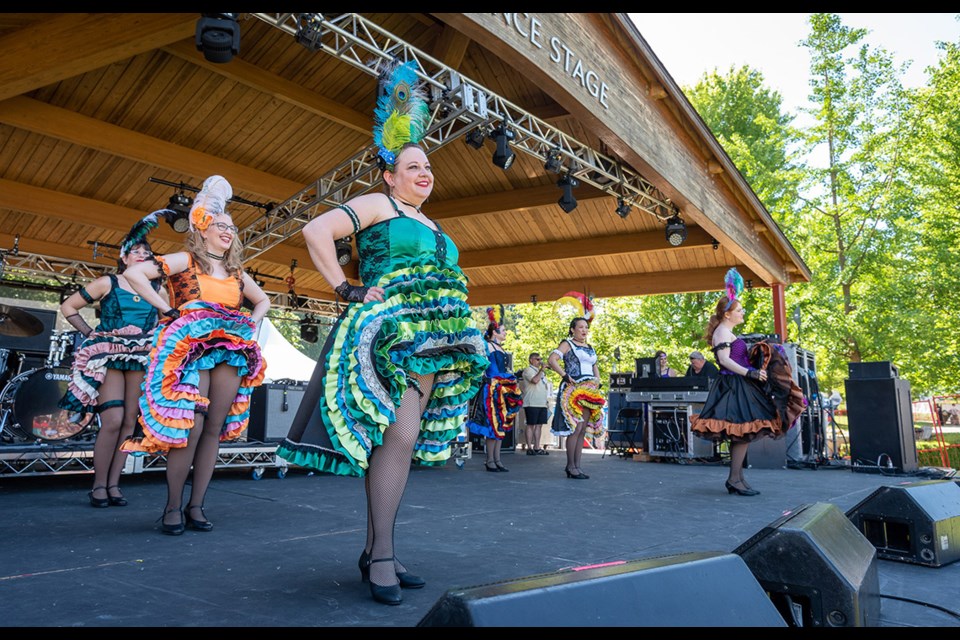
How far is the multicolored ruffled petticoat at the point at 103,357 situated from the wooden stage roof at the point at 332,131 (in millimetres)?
2425

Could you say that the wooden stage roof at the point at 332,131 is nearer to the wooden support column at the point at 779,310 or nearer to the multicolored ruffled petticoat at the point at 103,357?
the wooden support column at the point at 779,310

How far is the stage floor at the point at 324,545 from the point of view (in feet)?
6.05

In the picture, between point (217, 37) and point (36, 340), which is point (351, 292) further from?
point (36, 340)

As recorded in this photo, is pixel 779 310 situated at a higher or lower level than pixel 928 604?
higher

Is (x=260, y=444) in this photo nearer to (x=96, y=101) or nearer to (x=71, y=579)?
(x=71, y=579)

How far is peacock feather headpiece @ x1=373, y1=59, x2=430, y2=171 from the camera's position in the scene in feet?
8.00

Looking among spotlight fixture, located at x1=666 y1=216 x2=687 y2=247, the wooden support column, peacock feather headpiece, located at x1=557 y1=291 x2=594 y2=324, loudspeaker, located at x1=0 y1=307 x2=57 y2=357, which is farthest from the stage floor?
the wooden support column

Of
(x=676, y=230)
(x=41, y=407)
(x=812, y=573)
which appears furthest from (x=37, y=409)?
(x=676, y=230)

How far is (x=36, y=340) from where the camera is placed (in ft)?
20.9

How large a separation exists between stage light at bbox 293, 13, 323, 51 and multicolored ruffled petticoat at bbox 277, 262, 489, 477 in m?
4.11

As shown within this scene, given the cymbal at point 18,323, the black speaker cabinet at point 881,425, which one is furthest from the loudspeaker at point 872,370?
the cymbal at point 18,323

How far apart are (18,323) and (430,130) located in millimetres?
4579

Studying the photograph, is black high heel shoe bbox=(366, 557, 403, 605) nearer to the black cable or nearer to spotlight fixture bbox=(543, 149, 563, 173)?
the black cable

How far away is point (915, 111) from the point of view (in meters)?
14.2
